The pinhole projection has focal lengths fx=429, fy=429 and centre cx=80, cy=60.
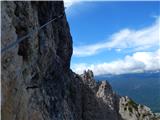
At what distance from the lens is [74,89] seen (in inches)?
2525

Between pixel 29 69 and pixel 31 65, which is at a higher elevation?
pixel 31 65

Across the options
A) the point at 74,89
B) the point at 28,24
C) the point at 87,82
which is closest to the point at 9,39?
the point at 28,24

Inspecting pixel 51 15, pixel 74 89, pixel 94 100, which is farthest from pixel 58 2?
pixel 94 100

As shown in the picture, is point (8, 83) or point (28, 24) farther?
point (28, 24)

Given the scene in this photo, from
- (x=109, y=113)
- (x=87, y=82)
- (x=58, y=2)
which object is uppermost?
(x=58, y=2)

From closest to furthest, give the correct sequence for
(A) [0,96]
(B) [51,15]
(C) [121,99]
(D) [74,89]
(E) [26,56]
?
(A) [0,96] → (E) [26,56] → (B) [51,15] → (D) [74,89] → (C) [121,99]

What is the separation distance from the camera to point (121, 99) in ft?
345

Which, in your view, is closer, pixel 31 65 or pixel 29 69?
pixel 29 69

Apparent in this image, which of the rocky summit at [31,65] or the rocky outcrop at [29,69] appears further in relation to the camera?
the rocky outcrop at [29,69]

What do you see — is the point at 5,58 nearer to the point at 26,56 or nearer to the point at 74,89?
the point at 26,56

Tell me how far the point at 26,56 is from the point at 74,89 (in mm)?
30768

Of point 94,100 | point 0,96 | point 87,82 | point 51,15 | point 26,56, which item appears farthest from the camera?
point 87,82

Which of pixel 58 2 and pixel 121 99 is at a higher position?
pixel 58 2

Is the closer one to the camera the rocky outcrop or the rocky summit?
the rocky summit
